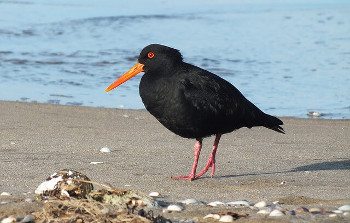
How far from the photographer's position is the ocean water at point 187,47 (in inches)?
427

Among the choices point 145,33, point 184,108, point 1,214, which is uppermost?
point 145,33

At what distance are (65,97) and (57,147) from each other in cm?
342

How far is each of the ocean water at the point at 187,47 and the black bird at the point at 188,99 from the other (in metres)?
3.53

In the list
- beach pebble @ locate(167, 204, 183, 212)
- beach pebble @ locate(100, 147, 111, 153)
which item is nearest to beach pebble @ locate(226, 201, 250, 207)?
beach pebble @ locate(167, 204, 183, 212)

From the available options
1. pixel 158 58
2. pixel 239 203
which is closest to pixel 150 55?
pixel 158 58

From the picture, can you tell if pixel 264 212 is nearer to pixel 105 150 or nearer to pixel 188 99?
pixel 188 99

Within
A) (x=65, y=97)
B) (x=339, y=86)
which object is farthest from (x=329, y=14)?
(x=65, y=97)

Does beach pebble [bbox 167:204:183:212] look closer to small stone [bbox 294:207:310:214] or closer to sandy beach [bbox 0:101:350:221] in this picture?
sandy beach [bbox 0:101:350:221]

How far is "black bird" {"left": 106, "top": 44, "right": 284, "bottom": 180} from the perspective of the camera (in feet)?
20.1

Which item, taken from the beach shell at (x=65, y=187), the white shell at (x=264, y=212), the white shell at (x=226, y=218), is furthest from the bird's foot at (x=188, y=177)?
the white shell at (x=226, y=218)

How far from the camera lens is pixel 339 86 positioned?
1147cm

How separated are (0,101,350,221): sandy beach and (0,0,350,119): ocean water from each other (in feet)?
4.15

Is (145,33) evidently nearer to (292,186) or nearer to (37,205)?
(292,186)

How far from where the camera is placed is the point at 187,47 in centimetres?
1494
